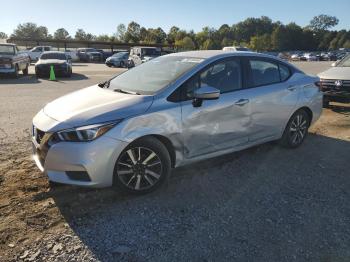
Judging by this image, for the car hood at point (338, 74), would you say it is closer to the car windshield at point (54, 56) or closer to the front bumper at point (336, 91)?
the front bumper at point (336, 91)

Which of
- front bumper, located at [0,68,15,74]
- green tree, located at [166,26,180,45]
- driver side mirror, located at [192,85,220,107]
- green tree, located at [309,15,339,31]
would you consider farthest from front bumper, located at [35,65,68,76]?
green tree, located at [309,15,339,31]

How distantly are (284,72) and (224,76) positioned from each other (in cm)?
155

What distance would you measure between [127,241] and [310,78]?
468 cm

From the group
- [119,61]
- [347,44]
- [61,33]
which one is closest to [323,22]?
[347,44]

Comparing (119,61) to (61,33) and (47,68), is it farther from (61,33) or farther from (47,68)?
(61,33)

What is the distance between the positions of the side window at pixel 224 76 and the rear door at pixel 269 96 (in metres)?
0.23

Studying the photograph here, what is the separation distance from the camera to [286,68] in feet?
21.6

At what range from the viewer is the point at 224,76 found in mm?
5453

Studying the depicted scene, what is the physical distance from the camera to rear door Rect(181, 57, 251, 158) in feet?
16.1

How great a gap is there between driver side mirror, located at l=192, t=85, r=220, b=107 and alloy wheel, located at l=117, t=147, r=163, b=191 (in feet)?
2.85

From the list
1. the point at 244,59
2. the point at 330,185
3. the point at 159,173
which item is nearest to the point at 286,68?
the point at 244,59

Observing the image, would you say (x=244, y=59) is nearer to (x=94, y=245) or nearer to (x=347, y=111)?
(x=94, y=245)

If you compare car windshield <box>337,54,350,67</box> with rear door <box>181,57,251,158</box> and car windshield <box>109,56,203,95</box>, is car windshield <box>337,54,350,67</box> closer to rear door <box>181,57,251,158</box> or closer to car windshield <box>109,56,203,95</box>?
rear door <box>181,57,251,158</box>

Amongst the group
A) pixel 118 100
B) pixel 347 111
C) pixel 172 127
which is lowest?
pixel 347 111
